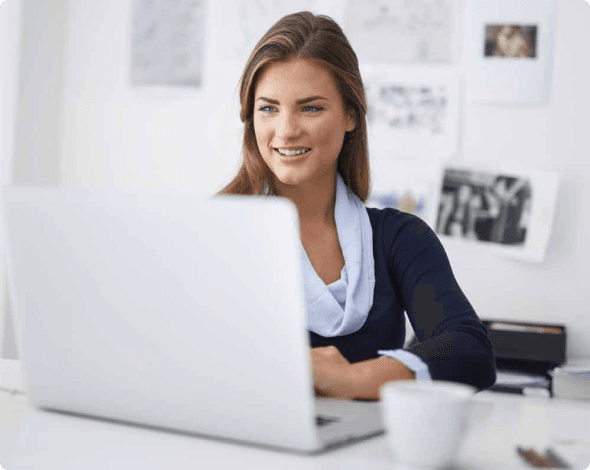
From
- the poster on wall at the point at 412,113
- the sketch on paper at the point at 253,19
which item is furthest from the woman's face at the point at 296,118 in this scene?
the sketch on paper at the point at 253,19

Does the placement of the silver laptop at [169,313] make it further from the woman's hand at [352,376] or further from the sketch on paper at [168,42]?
the sketch on paper at [168,42]

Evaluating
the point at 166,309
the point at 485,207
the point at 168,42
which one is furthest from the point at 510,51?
the point at 166,309

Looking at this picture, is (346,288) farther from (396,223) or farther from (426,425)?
(426,425)

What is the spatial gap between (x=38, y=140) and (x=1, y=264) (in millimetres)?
397

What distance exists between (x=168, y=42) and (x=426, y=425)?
1.85m

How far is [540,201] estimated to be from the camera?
1.89m

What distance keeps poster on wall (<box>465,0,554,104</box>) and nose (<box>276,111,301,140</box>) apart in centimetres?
83

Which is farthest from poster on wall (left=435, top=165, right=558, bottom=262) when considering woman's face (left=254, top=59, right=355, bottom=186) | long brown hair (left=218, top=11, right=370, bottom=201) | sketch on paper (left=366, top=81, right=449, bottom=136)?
woman's face (left=254, top=59, right=355, bottom=186)

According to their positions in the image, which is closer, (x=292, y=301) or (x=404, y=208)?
(x=292, y=301)

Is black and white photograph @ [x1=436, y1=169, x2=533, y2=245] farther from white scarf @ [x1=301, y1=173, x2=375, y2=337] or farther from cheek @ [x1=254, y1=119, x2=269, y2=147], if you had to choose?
cheek @ [x1=254, y1=119, x2=269, y2=147]

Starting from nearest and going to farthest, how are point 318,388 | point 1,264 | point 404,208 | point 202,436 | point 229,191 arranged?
1. point 202,436
2. point 318,388
3. point 229,191
4. point 404,208
5. point 1,264

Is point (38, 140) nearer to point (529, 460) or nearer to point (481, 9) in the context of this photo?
point (481, 9)

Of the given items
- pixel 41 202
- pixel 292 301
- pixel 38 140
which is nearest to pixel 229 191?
pixel 41 202

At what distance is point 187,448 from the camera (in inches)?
27.0
